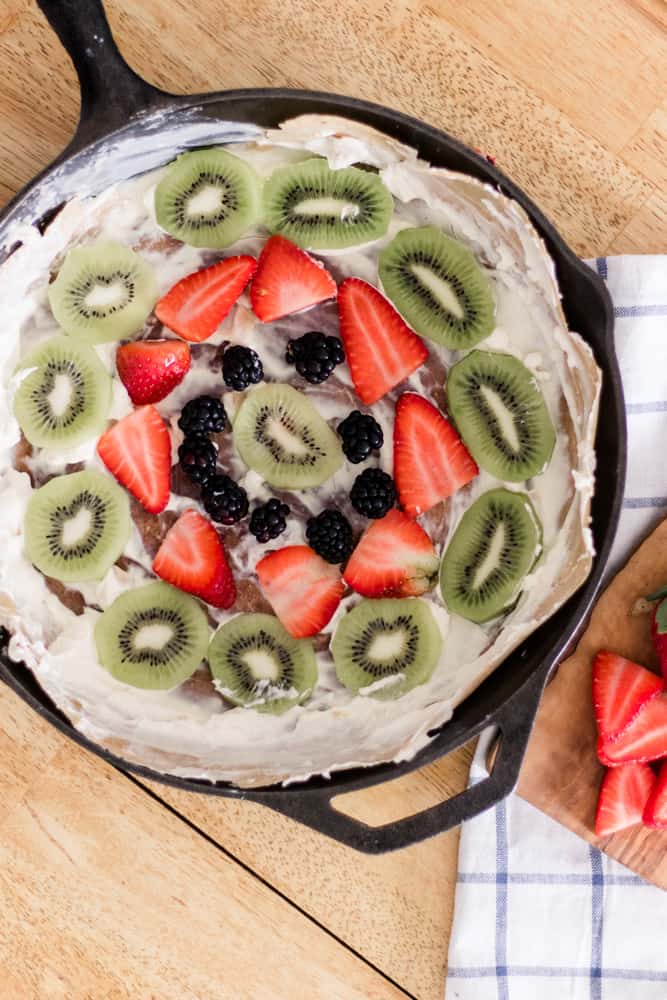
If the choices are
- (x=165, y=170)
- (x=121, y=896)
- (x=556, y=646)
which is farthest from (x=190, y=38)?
(x=121, y=896)

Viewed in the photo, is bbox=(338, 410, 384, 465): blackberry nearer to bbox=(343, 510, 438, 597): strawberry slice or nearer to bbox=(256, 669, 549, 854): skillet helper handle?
bbox=(343, 510, 438, 597): strawberry slice

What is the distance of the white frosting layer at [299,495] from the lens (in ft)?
4.29

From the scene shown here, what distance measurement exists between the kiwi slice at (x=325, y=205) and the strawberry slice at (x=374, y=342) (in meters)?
0.07

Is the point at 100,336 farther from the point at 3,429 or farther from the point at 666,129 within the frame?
the point at 666,129

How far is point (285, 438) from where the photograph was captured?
55.6 inches

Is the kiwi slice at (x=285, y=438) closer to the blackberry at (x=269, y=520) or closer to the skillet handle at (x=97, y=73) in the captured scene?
the blackberry at (x=269, y=520)

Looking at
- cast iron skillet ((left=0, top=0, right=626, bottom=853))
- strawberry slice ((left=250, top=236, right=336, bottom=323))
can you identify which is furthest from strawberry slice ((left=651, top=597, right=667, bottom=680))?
strawberry slice ((left=250, top=236, right=336, bottom=323))

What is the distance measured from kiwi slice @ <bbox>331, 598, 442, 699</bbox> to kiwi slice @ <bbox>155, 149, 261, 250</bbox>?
561 mm

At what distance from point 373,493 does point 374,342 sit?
0.21 m

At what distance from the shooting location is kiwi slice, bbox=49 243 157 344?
4.54 ft

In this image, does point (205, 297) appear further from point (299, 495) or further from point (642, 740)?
point (642, 740)

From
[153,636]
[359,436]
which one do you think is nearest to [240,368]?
[359,436]

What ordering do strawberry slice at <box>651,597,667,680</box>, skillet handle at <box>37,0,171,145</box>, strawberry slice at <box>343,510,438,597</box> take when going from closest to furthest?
skillet handle at <box>37,0,171,145</box> < strawberry slice at <box>651,597,667,680</box> < strawberry slice at <box>343,510,438,597</box>

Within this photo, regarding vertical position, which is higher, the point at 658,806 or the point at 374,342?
the point at 374,342
